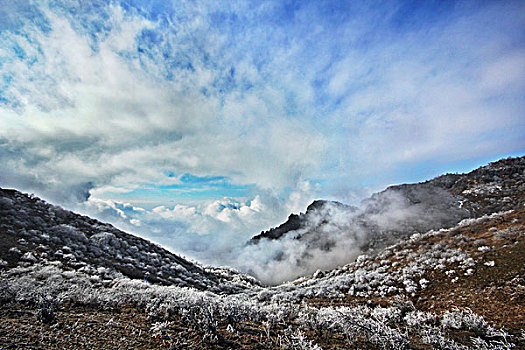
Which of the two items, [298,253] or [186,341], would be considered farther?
[298,253]

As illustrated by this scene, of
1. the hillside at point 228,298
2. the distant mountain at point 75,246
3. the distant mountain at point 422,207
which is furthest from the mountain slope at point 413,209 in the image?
the distant mountain at point 75,246

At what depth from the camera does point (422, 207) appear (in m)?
67.8

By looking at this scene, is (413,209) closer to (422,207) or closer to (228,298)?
(422,207)

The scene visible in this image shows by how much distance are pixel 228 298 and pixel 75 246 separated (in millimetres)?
18053

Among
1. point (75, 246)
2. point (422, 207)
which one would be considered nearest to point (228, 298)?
point (75, 246)

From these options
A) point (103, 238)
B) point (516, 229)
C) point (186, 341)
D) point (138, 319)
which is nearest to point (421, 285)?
point (516, 229)

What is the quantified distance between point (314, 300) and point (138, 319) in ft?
68.3

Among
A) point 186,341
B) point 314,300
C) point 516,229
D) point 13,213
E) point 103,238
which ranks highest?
point 13,213

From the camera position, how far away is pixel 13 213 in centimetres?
2508

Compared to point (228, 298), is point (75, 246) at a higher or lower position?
higher

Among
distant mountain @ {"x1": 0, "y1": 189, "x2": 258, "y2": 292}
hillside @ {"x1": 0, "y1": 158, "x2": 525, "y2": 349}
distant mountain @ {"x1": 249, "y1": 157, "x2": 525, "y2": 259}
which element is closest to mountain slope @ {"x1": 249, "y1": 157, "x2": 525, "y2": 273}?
distant mountain @ {"x1": 249, "y1": 157, "x2": 525, "y2": 259}

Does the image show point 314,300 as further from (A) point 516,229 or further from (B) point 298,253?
(B) point 298,253

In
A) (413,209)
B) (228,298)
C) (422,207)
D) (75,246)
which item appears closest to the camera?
(228,298)

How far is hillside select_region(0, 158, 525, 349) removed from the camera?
9.10 metres
